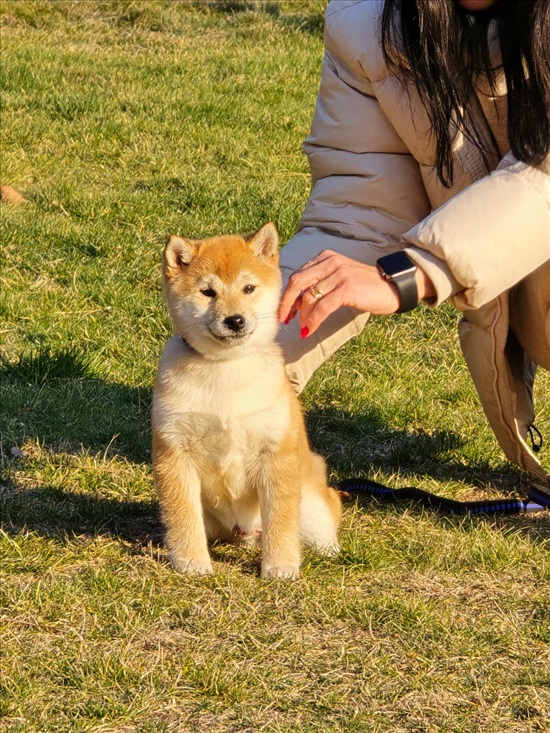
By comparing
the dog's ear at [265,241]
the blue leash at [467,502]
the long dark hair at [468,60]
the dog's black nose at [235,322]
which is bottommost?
the blue leash at [467,502]

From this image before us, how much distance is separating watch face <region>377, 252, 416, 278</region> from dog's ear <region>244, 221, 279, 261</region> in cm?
41

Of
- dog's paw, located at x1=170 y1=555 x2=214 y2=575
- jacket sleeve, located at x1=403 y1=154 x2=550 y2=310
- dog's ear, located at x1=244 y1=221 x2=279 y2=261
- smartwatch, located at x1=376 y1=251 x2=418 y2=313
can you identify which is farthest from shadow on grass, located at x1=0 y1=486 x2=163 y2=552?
jacket sleeve, located at x1=403 y1=154 x2=550 y2=310

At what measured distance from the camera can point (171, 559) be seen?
3406 mm

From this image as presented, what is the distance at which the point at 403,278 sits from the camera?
3.12 meters

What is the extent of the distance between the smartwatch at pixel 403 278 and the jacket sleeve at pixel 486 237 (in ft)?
0.20

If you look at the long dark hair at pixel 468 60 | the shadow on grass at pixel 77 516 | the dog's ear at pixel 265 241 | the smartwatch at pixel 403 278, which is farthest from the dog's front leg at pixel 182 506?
the long dark hair at pixel 468 60

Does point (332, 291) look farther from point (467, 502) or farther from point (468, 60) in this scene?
point (467, 502)

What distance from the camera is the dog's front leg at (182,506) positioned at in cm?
330

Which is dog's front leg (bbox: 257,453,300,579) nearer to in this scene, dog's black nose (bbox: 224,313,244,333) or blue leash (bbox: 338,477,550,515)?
dog's black nose (bbox: 224,313,244,333)

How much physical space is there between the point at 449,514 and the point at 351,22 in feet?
6.15

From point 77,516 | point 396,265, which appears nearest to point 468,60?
point 396,265

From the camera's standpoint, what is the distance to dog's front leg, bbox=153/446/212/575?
3303 mm

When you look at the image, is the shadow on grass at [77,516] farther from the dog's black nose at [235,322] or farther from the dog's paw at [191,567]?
the dog's black nose at [235,322]

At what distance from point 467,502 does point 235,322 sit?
1361mm
